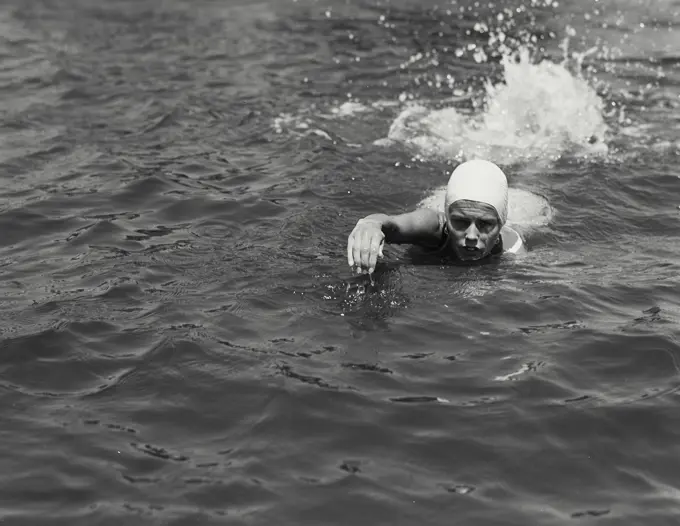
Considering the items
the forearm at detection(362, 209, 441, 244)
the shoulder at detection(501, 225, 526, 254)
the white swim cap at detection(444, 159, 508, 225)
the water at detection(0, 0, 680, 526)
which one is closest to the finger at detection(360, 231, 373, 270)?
the water at detection(0, 0, 680, 526)

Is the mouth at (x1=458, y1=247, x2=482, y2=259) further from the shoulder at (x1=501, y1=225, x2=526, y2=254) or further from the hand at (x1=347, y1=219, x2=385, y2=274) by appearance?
the hand at (x1=347, y1=219, x2=385, y2=274)

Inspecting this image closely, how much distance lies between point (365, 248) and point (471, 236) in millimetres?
1537

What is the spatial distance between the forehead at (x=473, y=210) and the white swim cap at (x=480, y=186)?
36mm

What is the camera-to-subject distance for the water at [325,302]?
6.11 metres

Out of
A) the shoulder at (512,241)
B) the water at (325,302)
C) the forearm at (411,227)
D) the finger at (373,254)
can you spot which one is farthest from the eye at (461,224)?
the finger at (373,254)

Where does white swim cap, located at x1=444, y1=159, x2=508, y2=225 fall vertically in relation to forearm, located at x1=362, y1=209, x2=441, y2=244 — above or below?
above

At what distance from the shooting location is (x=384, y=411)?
6766 mm

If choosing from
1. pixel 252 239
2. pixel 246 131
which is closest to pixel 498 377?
pixel 252 239

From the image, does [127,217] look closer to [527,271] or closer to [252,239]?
[252,239]

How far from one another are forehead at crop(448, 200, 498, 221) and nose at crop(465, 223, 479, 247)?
0.11 metres

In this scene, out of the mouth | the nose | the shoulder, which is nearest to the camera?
the nose

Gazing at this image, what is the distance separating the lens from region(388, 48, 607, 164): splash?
12.4 metres

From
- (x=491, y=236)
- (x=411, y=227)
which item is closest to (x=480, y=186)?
(x=491, y=236)

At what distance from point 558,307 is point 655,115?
638 cm
